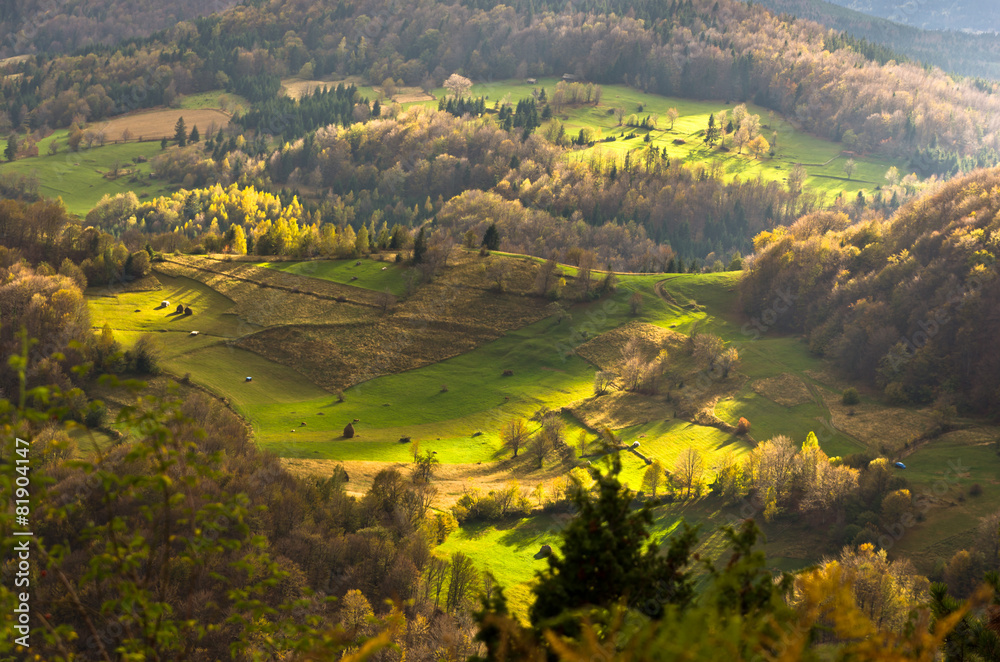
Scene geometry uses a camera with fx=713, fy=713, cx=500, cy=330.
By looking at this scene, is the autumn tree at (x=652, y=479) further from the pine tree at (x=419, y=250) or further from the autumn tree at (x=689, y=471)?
the pine tree at (x=419, y=250)

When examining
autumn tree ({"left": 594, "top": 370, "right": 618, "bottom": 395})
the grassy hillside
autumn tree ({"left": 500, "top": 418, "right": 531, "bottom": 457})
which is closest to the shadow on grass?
the grassy hillside

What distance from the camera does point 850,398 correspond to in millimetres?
116750

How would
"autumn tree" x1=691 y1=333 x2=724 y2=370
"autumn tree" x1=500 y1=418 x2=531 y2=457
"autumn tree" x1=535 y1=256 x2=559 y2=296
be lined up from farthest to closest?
1. "autumn tree" x1=535 y1=256 x2=559 y2=296
2. "autumn tree" x1=691 y1=333 x2=724 y2=370
3. "autumn tree" x1=500 y1=418 x2=531 y2=457

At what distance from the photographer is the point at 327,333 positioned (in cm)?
12938

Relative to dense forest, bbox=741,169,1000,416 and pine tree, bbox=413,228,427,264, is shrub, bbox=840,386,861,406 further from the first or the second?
pine tree, bbox=413,228,427,264

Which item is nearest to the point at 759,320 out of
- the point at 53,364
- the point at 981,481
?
the point at 981,481

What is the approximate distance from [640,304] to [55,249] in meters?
113

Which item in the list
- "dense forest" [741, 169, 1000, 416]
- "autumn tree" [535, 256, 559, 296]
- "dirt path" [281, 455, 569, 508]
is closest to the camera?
"dirt path" [281, 455, 569, 508]

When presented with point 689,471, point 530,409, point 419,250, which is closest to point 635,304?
point 530,409

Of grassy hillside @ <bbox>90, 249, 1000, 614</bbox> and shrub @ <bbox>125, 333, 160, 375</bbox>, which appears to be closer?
grassy hillside @ <bbox>90, 249, 1000, 614</bbox>

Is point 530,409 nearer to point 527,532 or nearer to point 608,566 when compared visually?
point 527,532

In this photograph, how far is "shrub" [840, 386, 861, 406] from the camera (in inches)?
4592

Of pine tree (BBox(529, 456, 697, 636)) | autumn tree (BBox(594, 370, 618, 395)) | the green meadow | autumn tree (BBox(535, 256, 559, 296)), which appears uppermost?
pine tree (BBox(529, 456, 697, 636))

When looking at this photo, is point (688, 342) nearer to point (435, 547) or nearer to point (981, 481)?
point (981, 481)
